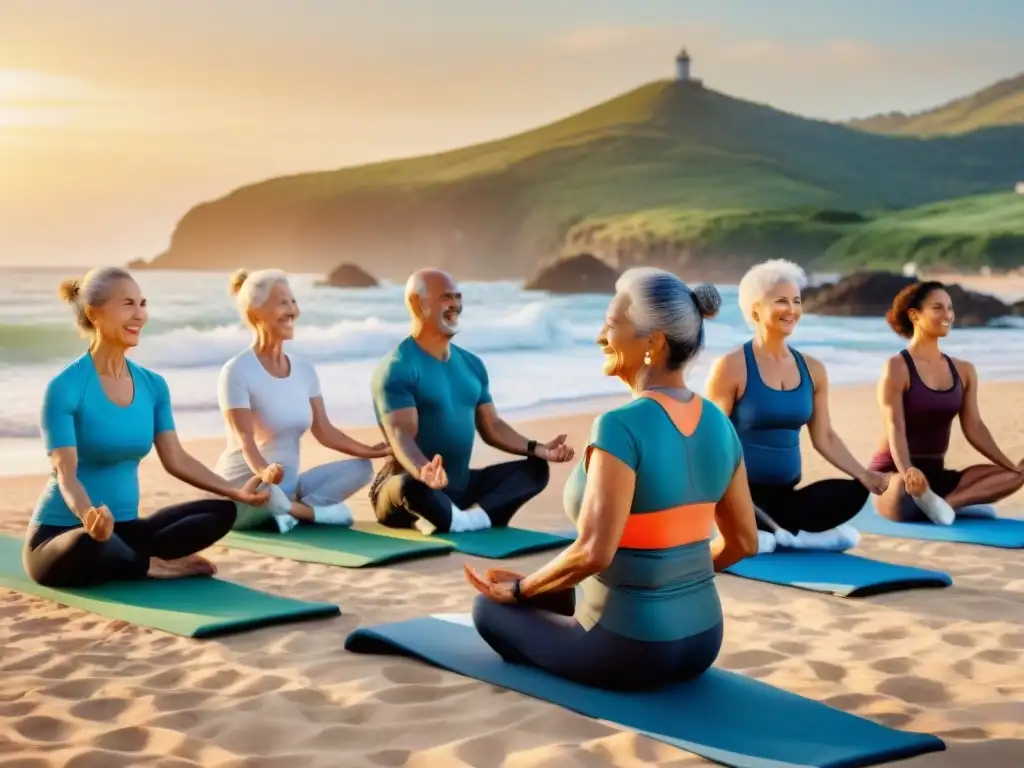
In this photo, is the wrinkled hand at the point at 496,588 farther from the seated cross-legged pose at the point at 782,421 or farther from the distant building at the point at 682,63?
the distant building at the point at 682,63

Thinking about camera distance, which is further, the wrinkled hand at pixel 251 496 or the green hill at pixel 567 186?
the green hill at pixel 567 186

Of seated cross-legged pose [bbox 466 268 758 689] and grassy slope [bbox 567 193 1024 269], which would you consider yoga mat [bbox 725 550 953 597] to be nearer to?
seated cross-legged pose [bbox 466 268 758 689]

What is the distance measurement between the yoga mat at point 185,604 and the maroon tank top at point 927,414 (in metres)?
3.26

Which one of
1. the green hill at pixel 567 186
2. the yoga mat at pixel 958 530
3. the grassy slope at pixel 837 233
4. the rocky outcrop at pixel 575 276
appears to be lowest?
the yoga mat at pixel 958 530

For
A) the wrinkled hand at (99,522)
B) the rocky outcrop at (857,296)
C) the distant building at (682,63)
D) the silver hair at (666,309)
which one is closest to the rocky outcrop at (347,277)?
the distant building at (682,63)

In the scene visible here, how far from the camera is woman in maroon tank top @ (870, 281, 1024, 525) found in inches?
257

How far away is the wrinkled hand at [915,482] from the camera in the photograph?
6.35 meters

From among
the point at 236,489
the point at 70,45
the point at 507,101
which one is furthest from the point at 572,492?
the point at 507,101

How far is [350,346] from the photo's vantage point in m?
24.2

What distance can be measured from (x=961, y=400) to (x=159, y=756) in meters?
4.64

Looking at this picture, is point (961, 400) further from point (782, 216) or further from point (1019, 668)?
point (782, 216)

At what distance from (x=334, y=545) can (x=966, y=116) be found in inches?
1584

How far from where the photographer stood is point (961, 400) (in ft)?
21.7

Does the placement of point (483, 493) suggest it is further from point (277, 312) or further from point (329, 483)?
point (277, 312)
